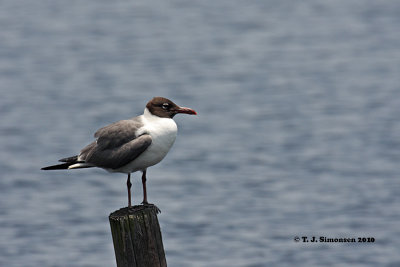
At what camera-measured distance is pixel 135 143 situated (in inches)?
372

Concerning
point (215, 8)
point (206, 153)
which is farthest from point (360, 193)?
point (215, 8)

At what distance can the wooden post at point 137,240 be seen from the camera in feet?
28.5

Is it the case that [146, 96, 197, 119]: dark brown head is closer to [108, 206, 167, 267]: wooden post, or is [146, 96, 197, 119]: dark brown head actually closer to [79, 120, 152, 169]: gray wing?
[79, 120, 152, 169]: gray wing

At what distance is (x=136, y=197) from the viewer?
62.7 ft

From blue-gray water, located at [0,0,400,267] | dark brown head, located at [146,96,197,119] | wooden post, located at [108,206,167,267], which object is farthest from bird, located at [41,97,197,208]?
blue-gray water, located at [0,0,400,267]

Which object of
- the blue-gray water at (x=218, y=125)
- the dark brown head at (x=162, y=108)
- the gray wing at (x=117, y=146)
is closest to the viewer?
the gray wing at (x=117, y=146)

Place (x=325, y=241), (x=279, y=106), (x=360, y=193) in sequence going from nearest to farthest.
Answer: (x=325, y=241)
(x=360, y=193)
(x=279, y=106)

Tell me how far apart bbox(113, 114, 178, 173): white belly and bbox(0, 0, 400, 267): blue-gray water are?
714cm

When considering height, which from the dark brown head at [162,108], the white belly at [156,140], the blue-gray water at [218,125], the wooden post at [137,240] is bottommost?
the wooden post at [137,240]

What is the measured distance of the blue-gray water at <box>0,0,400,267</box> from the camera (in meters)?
18.2

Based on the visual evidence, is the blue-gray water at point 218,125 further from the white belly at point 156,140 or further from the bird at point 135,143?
the white belly at point 156,140

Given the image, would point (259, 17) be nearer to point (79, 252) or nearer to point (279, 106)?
point (279, 106)

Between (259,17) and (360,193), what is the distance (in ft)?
80.5

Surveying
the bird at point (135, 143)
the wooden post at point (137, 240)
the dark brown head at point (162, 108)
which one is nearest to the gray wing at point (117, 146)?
the bird at point (135, 143)
